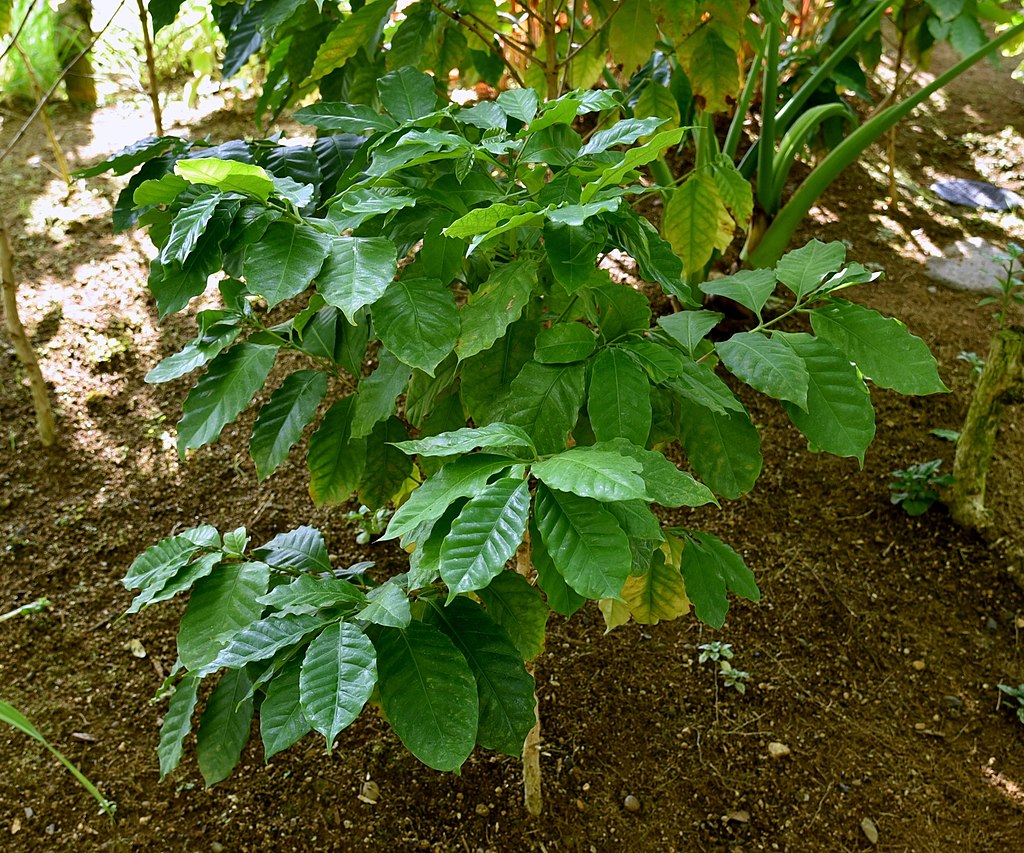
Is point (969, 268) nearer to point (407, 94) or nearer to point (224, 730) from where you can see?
point (407, 94)

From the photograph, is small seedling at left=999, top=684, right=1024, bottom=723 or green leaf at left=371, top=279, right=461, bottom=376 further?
small seedling at left=999, top=684, right=1024, bottom=723

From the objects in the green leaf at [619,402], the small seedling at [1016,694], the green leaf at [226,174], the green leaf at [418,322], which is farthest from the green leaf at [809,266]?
the small seedling at [1016,694]

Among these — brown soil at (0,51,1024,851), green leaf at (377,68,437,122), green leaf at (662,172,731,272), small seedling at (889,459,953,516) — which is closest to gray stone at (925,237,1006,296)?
brown soil at (0,51,1024,851)

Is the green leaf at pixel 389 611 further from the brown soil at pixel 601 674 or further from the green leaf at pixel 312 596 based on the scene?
the brown soil at pixel 601 674

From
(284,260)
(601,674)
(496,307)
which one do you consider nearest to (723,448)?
(496,307)

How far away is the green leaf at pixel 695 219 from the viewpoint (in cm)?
197

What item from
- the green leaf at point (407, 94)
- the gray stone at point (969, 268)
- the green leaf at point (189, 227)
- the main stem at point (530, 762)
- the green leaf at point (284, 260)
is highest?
the green leaf at point (407, 94)

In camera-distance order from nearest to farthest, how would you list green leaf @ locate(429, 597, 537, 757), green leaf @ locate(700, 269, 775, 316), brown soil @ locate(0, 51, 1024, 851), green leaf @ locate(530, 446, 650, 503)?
green leaf @ locate(530, 446, 650, 503)
green leaf @ locate(429, 597, 537, 757)
green leaf @ locate(700, 269, 775, 316)
brown soil @ locate(0, 51, 1024, 851)

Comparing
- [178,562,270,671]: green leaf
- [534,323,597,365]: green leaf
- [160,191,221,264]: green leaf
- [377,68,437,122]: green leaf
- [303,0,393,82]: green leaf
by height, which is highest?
[303,0,393,82]: green leaf

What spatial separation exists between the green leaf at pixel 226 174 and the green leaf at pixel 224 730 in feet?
2.35

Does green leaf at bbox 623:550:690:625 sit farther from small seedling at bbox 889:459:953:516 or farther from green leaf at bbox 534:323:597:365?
small seedling at bbox 889:459:953:516

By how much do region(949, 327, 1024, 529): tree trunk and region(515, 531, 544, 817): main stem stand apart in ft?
4.35

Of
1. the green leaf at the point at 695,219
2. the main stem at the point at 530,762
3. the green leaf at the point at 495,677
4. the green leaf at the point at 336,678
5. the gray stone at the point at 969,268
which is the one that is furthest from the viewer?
the gray stone at the point at 969,268

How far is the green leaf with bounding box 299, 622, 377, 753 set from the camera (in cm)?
86
